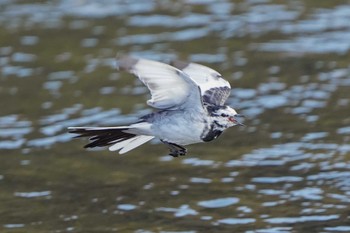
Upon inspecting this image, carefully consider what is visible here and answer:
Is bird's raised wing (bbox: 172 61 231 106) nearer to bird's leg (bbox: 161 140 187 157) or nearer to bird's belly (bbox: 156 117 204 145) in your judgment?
bird's leg (bbox: 161 140 187 157)

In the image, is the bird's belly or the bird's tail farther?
the bird's belly

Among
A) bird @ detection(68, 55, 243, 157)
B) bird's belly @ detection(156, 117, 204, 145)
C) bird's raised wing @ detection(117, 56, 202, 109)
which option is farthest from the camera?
bird's belly @ detection(156, 117, 204, 145)

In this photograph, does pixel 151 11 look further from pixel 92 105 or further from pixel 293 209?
pixel 293 209

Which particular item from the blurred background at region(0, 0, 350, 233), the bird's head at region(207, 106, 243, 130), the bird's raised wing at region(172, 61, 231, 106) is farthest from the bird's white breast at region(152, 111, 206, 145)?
the blurred background at region(0, 0, 350, 233)

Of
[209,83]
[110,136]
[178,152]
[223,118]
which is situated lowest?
[178,152]

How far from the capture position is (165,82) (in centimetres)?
1067

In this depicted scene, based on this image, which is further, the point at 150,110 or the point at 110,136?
the point at 150,110

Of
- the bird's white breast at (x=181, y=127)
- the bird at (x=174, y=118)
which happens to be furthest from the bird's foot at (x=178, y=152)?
the bird's white breast at (x=181, y=127)

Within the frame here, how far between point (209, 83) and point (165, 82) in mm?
1786

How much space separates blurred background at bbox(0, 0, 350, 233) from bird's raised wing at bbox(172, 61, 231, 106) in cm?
237

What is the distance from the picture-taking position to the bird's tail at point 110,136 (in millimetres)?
10750

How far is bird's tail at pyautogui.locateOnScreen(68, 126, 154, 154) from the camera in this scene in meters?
10.8

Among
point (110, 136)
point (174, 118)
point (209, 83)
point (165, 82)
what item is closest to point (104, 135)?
point (110, 136)

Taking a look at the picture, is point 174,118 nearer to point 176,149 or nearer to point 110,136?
point 176,149
